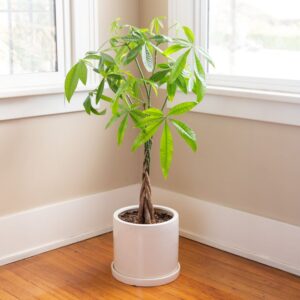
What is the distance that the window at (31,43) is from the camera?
9.00 feet

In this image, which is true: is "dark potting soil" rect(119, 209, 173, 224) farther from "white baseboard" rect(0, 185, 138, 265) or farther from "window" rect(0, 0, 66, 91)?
"window" rect(0, 0, 66, 91)

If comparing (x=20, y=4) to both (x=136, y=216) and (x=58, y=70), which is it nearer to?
A: (x=58, y=70)

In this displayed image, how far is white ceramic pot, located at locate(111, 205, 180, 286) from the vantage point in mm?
2594

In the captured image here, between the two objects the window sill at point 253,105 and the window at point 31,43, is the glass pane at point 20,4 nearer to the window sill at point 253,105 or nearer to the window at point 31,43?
the window at point 31,43

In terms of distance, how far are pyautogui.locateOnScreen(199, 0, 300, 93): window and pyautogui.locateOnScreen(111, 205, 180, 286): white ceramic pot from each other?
771 millimetres

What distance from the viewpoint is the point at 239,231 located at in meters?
2.93

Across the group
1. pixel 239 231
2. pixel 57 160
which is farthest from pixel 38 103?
pixel 239 231

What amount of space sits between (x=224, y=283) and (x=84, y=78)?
1.07m

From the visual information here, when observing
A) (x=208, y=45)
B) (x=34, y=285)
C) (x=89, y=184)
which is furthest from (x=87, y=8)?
(x=34, y=285)

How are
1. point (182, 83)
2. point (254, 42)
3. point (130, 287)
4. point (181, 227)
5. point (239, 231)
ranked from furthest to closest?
point (181, 227) < point (239, 231) < point (254, 42) < point (130, 287) < point (182, 83)

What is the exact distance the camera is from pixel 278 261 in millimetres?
2783

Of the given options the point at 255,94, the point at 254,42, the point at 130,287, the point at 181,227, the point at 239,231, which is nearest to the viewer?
the point at 130,287

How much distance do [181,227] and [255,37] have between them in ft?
3.53

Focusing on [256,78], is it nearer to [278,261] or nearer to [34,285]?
[278,261]
